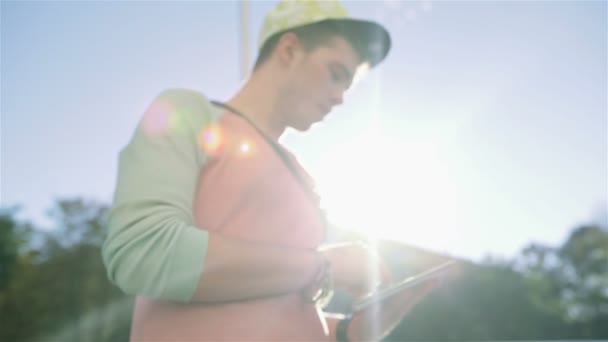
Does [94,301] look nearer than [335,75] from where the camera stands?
No

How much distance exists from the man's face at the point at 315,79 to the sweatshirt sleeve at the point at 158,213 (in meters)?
0.18

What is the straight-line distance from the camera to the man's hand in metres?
0.72

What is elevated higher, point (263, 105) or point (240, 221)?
point (263, 105)

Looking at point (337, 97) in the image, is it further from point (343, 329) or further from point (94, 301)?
point (94, 301)

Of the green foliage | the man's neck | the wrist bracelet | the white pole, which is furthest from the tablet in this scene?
the green foliage

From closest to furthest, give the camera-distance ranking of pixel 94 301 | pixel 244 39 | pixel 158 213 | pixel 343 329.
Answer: pixel 158 213, pixel 343 329, pixel 244 39, pixel 94 301

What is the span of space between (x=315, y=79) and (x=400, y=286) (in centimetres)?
28

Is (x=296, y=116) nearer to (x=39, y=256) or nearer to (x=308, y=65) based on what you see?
(x=308, y=65)

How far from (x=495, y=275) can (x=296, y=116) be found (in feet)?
81.1

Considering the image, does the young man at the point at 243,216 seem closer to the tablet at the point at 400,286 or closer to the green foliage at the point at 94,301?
the tablet at the point at 400,286

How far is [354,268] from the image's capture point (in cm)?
73

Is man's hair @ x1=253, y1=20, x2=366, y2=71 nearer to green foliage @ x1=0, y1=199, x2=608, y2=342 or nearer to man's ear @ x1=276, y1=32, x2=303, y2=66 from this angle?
man's ear @ x1=276, y1=32, x2=303, y2=66

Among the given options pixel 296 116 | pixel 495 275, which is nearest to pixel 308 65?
pixel 296 116

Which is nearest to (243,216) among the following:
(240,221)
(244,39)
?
(240,221)
